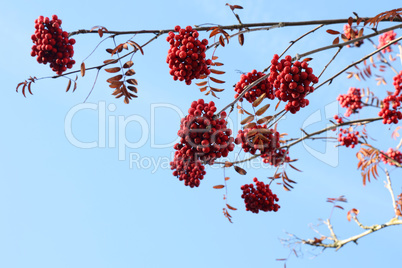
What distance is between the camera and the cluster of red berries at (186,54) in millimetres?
2311

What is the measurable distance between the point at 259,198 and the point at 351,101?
3148mm

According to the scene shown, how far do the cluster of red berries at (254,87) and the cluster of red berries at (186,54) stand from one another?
445mm

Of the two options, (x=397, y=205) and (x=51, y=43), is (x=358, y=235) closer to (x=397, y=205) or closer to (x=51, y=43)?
(x=397, y=205)

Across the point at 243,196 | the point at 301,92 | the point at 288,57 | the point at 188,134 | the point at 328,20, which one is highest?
the point at 328,20

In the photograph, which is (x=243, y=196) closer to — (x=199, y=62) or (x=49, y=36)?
(x=199, y=62)

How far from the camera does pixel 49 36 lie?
9.53 ft

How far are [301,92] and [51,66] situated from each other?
202 cm

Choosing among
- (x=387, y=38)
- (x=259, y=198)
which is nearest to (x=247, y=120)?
(x=259, y=198)

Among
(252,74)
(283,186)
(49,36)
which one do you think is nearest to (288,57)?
(252,74)

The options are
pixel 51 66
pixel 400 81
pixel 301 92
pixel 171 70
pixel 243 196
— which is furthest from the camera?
pixel 400 81

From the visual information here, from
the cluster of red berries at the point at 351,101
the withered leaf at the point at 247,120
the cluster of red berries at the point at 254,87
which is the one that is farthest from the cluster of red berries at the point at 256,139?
the cluster of red berries at the point at 351,101

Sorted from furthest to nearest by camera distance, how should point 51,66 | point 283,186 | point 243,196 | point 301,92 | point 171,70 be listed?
1. point 243,196
2. point 283,186
3. point 51,66
4. point 171,70
5. point 301,92

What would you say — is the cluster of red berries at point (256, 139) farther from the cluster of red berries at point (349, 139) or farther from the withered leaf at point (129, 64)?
the cluster of red berries at point (349, 139)

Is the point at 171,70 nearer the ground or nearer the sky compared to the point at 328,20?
nearer the ground
